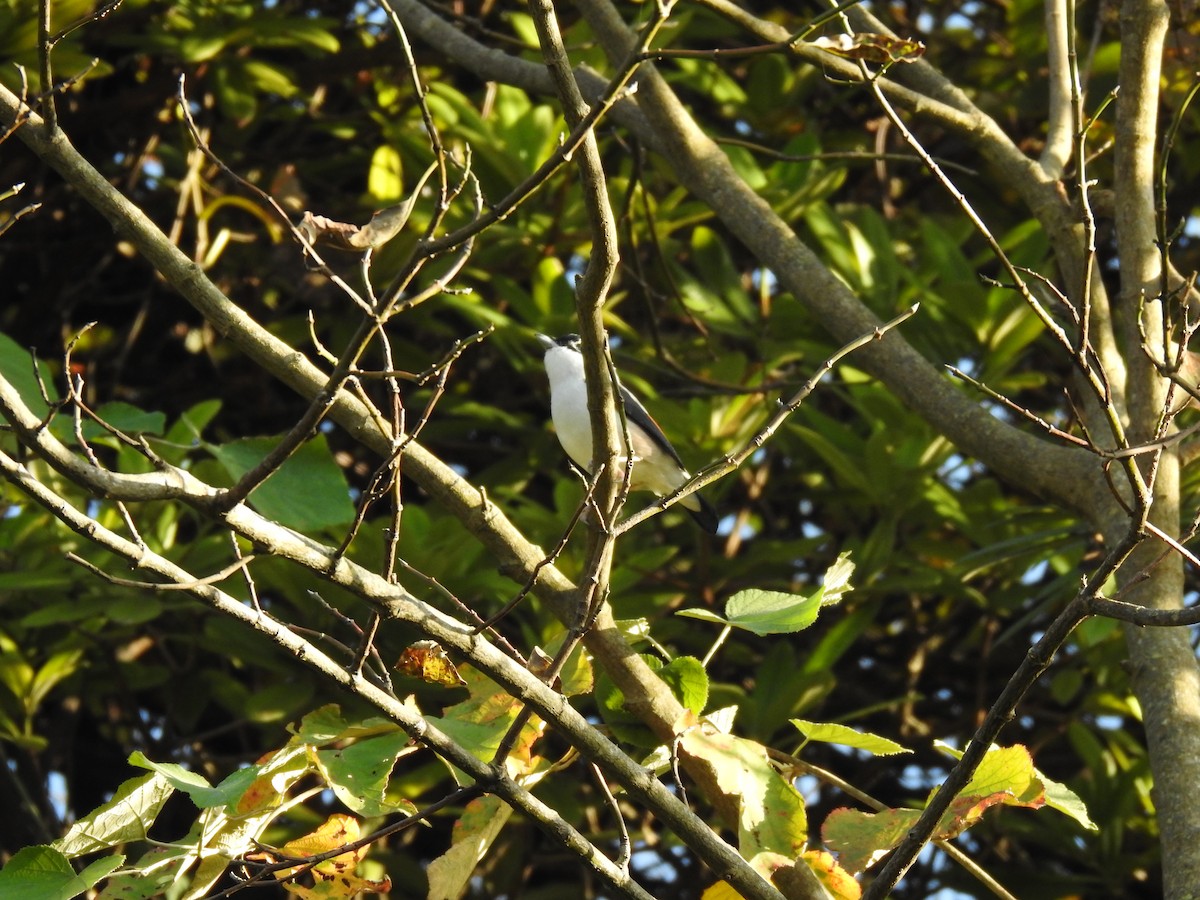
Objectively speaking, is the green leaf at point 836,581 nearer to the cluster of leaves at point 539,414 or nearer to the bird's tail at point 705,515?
the cluster of leaves at point 539,414

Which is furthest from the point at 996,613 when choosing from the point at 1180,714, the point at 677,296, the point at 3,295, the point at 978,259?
the point at 3,295

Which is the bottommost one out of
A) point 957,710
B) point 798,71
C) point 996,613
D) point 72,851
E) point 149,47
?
point 72,851

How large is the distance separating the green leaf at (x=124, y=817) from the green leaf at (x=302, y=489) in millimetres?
478

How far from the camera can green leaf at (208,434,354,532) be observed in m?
2.34

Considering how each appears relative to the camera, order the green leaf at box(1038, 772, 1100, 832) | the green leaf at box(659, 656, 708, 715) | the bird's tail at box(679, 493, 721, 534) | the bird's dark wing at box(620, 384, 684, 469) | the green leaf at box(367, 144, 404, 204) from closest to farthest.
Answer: the green leaf at box(1038, 772, 1100, 832)
the green leaf at box(659, 656, 708, 715)
the bird's tail at box(679, 493, 721, 534)
the bird's dark wing at box(620, 384, 684, 469)
the green leaf at box(367, 144, 404, 204)

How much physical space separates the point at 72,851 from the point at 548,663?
709 mm

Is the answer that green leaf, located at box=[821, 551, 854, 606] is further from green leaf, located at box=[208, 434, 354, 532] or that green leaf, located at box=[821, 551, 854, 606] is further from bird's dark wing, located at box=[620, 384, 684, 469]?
bird's dark wing, located at box=[620, 384, 684, 469]

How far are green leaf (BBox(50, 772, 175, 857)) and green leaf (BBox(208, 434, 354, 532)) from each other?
1.57 ft

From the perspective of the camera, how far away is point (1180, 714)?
7.98 ft

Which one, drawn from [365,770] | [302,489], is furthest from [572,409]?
[365,770]

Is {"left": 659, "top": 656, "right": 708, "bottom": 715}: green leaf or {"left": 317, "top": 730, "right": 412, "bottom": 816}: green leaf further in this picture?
{"left": 659, "top": 656, "right": 708, "bottom": 715}: green leaf

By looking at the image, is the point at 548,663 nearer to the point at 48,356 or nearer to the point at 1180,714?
the point at 1180,714

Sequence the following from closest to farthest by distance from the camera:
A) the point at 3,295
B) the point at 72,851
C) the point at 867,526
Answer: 1. the point at 72,851
2. the point at 867,526
3. the point at 3,295

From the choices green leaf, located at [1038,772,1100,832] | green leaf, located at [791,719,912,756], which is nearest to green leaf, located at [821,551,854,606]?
green leaf, located at [791,719,912,756]
